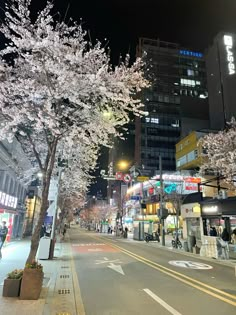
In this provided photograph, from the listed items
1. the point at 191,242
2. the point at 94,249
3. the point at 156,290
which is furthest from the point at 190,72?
the point at 156,290

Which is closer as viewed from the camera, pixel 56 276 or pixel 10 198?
pixel 56 276

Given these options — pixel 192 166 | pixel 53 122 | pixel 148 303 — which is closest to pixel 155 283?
pixel 148 303

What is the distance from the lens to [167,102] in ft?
302

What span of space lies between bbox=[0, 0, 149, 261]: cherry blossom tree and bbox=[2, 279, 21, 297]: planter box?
2.86 ft

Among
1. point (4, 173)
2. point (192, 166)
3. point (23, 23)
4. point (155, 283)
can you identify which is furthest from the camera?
point (192, 166)

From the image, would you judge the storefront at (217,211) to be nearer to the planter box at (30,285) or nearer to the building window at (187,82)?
the planter box at (30,285)

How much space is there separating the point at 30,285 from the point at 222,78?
200 feet

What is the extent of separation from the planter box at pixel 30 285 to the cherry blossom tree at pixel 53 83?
852mm

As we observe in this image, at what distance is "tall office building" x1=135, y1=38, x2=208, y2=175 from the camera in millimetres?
87438

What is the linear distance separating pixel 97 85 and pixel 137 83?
1716 mm

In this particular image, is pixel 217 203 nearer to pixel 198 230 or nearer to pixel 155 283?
pixel 198 230

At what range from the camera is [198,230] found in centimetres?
2186

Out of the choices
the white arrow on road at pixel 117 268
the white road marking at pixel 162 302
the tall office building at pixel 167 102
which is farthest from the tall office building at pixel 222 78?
the white road marking at pixel 162 302

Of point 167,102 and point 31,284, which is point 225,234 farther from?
point 167,102
